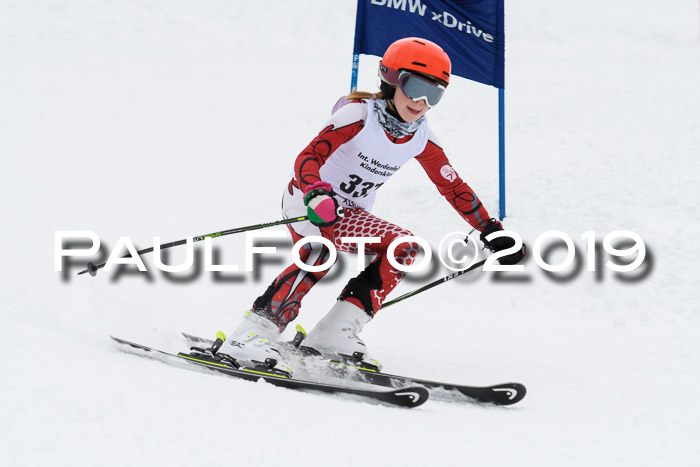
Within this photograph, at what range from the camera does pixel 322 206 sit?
11.8 feet

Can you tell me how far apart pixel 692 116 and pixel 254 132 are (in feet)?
19.4

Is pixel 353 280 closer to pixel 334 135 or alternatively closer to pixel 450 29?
pixel 334 135

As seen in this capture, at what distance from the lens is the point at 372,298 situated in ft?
13.7

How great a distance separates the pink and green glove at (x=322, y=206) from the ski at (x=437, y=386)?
2.96 ft

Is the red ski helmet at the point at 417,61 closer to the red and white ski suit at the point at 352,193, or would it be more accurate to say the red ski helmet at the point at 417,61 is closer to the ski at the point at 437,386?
the red and white ski suit at the point at 352,193

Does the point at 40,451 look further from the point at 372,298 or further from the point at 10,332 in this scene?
the point at 372,298

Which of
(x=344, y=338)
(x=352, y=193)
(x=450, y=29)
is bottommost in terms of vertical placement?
(x=344, y=338)

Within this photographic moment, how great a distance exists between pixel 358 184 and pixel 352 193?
0.07 meters

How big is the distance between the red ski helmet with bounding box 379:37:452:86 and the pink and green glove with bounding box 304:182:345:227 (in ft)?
2.48

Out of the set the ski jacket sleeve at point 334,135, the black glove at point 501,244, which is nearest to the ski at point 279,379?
the ski jacket sleeve at point 334,135

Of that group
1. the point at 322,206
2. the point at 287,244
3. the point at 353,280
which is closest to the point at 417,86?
the point at 322,206

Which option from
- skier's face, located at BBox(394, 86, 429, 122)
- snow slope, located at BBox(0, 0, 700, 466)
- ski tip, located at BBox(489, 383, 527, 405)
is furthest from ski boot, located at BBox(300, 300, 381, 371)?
skier's face, located at BBox(394, 86, 429, 122)

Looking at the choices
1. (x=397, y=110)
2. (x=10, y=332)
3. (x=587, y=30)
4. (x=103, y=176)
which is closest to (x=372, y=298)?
(x=397, y=110)

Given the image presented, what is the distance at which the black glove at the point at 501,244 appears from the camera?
164 inches
